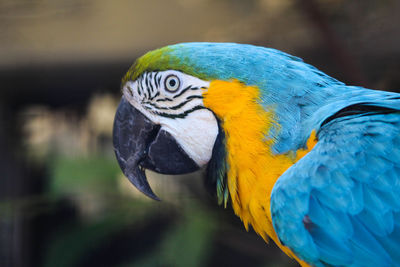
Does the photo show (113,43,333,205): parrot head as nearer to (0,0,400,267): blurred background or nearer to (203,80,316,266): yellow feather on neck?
(203,80,316,266): yellow feather on neck

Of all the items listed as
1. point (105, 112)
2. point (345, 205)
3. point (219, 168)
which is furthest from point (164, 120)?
point (105, 112)

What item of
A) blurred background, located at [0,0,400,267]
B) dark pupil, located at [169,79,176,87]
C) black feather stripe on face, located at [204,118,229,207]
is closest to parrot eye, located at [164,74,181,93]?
dark pupil, located at [169,79,176,87]

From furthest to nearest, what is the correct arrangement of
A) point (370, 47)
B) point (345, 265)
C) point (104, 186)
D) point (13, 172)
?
1. point (13, 172)
2. point (104, 186)
3. point (370, 47)
4. point (345, 265)

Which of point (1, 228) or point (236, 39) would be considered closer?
point (236, 39)

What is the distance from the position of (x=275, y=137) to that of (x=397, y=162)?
223mm

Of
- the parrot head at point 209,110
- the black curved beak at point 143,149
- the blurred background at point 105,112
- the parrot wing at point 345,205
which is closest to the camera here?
the parrot wing at point 345,205

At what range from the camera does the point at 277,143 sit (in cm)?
86

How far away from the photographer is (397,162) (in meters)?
0.78

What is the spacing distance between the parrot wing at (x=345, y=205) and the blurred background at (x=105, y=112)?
49.2 inches

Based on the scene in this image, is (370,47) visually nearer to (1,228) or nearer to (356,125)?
(356,125)

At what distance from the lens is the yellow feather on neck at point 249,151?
2.82 ft

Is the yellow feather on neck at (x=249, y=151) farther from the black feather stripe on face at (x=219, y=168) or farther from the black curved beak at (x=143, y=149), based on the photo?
the black curved beak at (x=143, y=149)

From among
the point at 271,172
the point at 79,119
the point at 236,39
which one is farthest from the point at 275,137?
the point at 79,119

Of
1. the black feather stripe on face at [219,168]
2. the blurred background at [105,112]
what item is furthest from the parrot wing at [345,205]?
the blurred background at [105,112]
